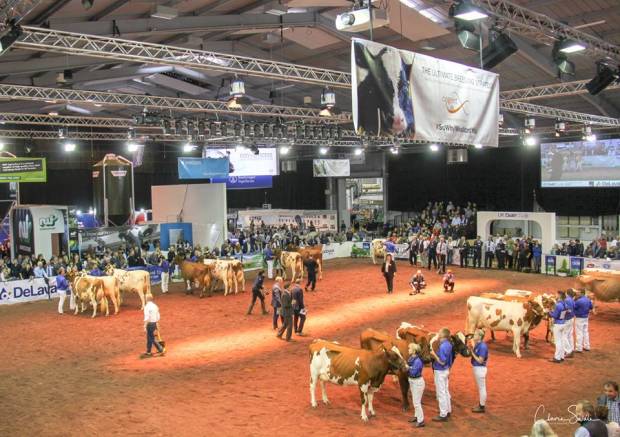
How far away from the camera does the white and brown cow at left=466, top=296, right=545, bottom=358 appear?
11.7 meters

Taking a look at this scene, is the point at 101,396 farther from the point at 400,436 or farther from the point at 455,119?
the point at 455,119

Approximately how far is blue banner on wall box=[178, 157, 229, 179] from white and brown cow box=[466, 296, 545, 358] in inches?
654

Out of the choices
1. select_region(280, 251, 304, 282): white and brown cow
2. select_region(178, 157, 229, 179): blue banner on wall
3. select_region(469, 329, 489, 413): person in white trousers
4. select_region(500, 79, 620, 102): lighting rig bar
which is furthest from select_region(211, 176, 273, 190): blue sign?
select_region(469, 329, 489, 413): person in white trousers

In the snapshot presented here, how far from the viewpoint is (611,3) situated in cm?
1469

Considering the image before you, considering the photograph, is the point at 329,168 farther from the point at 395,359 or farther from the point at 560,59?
the point at 395,359

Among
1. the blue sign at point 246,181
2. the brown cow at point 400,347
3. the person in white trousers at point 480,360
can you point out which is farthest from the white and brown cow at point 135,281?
the blue sign at point 246,181

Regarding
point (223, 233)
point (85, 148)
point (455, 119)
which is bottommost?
point (223, 233)

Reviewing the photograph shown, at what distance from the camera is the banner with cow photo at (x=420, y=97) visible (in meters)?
7.37

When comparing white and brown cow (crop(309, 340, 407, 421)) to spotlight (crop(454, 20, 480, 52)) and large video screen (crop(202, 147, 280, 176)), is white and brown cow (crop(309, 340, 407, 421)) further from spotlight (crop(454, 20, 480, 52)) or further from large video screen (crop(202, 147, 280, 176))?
large video screen (crop(202, 147, 280, 176))

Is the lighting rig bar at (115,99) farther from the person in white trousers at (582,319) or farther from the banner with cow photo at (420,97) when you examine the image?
the person in white trousers at (582,319)

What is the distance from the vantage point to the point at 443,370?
8.23m

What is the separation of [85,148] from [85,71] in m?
16.6

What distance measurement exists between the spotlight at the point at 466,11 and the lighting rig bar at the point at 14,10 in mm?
6590

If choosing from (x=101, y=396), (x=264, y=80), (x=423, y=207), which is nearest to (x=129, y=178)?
(x=264, y=80)
